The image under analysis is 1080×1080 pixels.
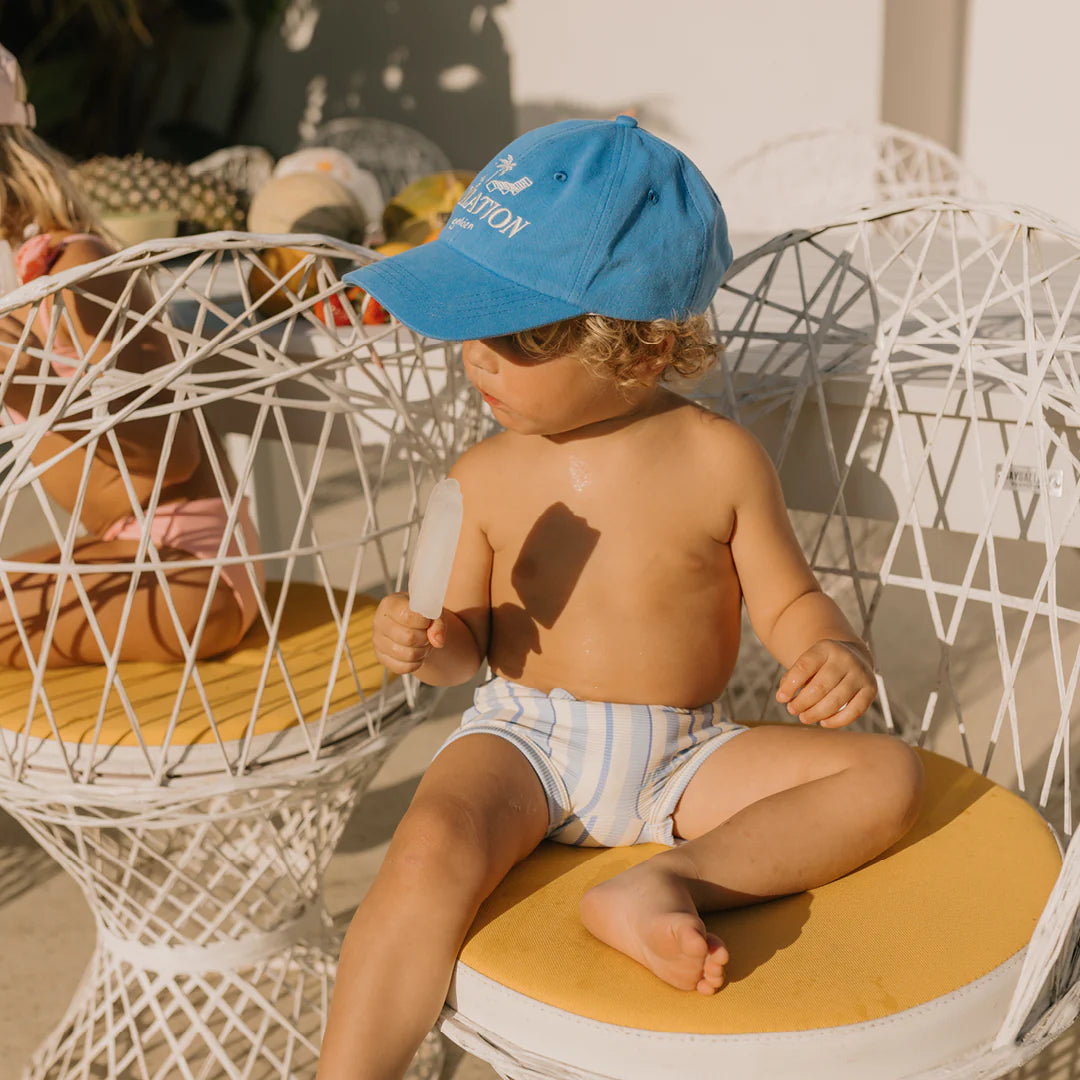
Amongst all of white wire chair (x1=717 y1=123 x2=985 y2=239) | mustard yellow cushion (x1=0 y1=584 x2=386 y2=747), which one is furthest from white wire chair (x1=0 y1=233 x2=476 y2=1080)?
white wire chair (x1=717 y1=123 x2=985 y2=239)

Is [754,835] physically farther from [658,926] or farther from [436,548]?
[436,548]

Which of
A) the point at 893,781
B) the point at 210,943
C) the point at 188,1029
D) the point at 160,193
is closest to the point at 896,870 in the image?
the point at 893,781

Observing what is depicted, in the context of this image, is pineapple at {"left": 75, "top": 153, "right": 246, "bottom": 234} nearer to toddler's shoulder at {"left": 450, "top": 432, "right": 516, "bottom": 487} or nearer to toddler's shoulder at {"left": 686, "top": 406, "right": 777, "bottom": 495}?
toddler's shoulder at {"left": 450, "top": 432, "right": 516, "bottom": 487}

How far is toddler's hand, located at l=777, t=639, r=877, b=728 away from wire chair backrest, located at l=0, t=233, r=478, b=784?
0.39 meters

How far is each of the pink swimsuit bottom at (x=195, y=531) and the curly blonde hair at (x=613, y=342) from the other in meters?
0.50

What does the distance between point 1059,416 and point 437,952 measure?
777mm

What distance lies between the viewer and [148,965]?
1.29m

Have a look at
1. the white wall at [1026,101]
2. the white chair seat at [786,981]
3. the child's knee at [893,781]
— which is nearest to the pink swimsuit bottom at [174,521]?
the white chair seat at [786,981]

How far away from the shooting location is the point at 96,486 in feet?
4.51

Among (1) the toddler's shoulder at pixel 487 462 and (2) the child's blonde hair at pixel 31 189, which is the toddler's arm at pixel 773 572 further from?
(2) the child's blonde hair at pixel 31 189

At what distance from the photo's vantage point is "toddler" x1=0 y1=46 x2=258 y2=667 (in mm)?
1244

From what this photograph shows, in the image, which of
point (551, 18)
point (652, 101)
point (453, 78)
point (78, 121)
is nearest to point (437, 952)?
point (652, 101)

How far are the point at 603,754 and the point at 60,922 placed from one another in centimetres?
99

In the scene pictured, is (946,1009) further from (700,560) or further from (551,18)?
(551,18)
